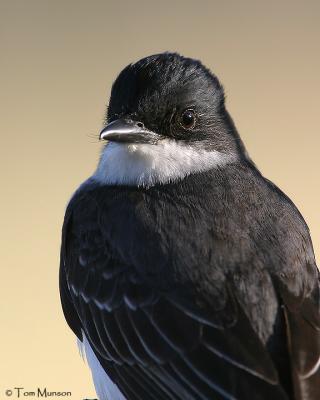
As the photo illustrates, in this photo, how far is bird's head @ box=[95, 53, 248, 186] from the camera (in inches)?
178

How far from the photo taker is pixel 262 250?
13.6 feet

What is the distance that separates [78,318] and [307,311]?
1.03m

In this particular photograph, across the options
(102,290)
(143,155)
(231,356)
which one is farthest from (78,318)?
(231,356)

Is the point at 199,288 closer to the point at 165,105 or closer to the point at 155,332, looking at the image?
the point at 155,332

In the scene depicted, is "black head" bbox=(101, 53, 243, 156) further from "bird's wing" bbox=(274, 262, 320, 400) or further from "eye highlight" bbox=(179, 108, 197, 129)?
"bird's wing" bbox=(274, 262, 320, 400)

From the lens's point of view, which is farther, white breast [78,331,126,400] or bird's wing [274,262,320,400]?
white breast [78,331,126,400]

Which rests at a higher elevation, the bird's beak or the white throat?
the bird's beak

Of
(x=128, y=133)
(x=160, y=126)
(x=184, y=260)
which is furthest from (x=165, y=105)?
(x=184, y=260)

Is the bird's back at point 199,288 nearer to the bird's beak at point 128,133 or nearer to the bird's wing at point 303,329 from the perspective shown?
the bird's wing at point 303,329

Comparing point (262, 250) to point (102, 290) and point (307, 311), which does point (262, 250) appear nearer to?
point (307, 311)

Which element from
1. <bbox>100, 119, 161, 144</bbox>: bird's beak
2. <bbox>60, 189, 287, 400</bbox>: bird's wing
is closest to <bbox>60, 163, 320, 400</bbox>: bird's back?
<bbox>60, 189, 287, 400</bbox>: bird's wing

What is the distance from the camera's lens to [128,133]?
448cm

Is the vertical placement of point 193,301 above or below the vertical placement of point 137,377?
above

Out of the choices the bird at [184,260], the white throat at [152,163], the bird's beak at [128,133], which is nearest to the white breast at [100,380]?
the bird at [184,260]
